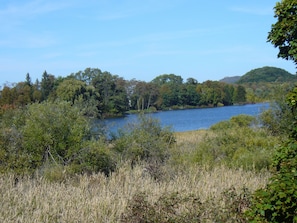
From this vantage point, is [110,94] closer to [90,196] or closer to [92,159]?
[92,159]

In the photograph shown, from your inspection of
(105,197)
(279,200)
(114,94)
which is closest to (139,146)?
(105,197)

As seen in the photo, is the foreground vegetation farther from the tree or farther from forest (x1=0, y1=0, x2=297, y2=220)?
the tree

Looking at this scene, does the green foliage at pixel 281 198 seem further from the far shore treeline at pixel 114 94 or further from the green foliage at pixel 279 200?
the far shore treeline at pixel 114 94

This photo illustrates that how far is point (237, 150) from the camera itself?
46.0ft

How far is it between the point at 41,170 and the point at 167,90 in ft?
276

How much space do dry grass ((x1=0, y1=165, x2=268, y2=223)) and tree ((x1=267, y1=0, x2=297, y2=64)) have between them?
330 centimetres

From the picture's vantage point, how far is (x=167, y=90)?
9469 cm

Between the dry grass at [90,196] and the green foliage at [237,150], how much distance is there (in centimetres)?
236

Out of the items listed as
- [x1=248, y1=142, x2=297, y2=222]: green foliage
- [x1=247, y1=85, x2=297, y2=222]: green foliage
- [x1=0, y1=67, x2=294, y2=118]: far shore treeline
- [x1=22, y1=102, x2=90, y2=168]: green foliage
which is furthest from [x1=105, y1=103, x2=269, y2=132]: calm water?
[x1=248, y1=142, x2=297, y2=222]: green foliage

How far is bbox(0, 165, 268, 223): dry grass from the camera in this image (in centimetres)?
633

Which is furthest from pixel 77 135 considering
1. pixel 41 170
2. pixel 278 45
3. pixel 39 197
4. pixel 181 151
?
pixel 278 45

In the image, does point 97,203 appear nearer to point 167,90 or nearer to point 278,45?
point 278,45

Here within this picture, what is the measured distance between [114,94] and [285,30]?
158 feet

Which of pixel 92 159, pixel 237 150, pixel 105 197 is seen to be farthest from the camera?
pixel 237 150
